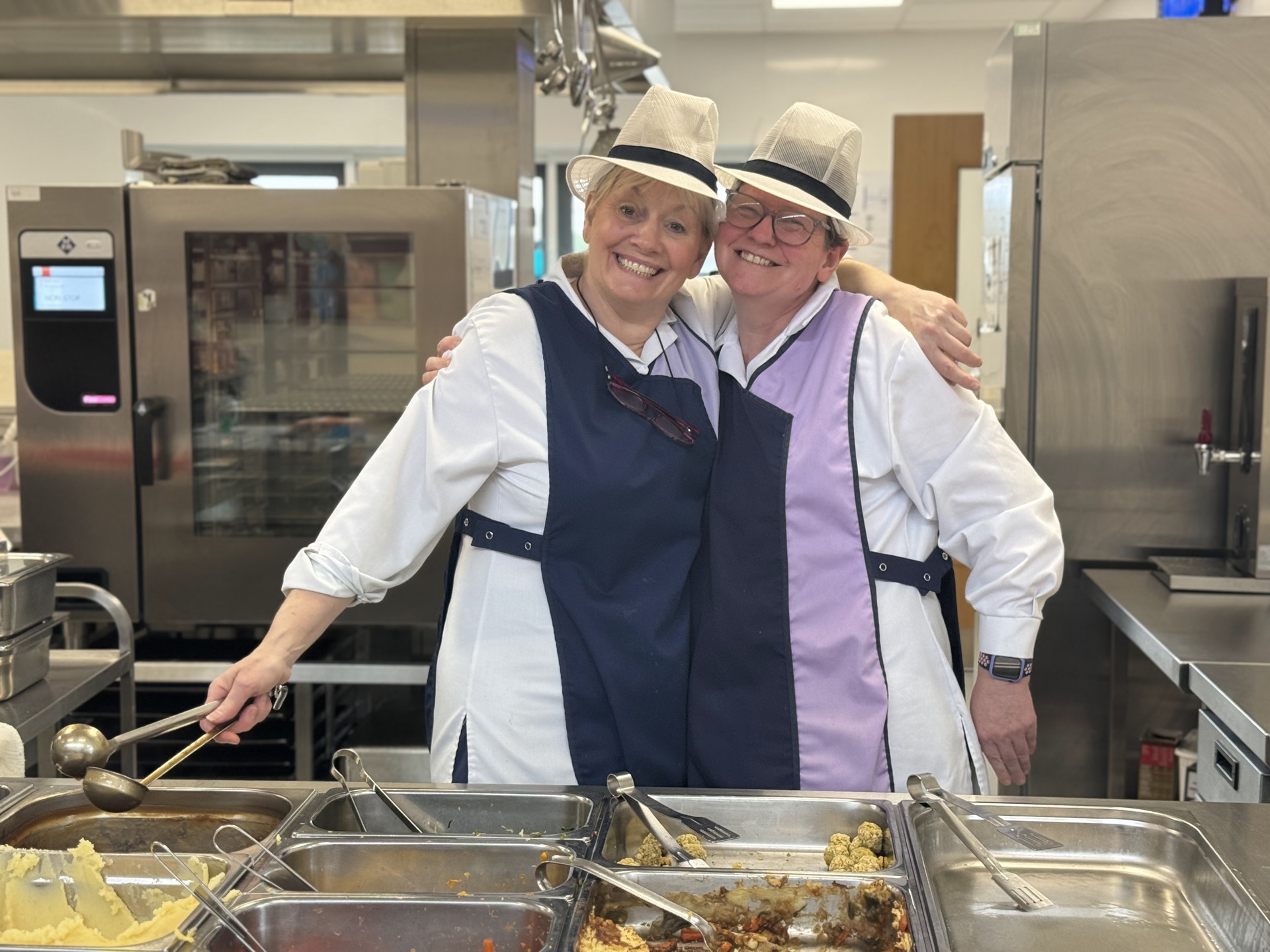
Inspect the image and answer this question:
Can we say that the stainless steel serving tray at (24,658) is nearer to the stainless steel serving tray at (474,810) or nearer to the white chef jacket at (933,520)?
the stainless steel serving tray at (474,810)

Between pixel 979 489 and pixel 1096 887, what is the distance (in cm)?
60

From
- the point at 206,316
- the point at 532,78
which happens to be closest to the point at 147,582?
the point at 206,316

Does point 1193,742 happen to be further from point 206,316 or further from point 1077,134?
point 206,316

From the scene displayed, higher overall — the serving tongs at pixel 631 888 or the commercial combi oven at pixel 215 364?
the commercial combi oven at pixel 215 364

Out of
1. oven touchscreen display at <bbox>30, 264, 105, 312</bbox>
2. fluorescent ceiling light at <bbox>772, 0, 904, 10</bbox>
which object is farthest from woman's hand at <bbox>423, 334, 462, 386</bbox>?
fluorescent ceiling light at <bbox>772, 0, 904, 10</bbox>

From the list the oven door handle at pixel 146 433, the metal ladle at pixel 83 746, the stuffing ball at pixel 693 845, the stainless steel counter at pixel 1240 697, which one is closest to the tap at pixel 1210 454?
the stainless steel counter at pixel 1240 697

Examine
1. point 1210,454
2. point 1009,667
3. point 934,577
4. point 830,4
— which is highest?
point 830,4

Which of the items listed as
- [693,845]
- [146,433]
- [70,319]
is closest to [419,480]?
[693,845]

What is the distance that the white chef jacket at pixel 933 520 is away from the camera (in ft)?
5.82

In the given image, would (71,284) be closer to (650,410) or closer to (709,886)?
(650,410)

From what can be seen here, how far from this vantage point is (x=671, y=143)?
5.71 feet

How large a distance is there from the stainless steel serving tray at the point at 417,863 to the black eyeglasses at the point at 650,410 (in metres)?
0.65

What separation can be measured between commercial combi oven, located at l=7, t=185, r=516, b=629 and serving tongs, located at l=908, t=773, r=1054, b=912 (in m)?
1.95

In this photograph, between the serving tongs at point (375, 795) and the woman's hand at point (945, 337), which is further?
the woman's hand at point (945, 337)
